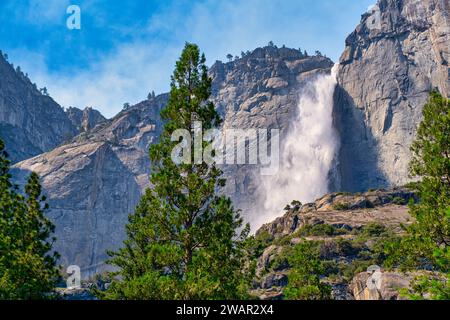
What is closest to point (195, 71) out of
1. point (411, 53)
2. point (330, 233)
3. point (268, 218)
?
point (330, 233)

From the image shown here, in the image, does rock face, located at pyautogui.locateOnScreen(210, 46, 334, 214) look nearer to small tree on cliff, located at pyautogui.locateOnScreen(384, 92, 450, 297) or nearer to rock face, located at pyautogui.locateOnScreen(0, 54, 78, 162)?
rock face, located at pyautogui.locateOnScreen(0, 54, 78, 162)

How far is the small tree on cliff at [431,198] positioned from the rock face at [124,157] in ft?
361

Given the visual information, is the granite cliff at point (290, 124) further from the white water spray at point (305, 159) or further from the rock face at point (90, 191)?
the white water spray at point (305, 159)

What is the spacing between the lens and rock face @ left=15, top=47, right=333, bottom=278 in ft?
412

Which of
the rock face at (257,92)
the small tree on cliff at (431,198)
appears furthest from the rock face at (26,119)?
the small tree on cliff at (431,198)

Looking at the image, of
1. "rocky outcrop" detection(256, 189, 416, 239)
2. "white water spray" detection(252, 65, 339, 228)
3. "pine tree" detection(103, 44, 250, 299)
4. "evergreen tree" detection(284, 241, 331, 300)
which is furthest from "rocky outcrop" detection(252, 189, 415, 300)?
"white water spray" detection(252, 65, 339, 228)

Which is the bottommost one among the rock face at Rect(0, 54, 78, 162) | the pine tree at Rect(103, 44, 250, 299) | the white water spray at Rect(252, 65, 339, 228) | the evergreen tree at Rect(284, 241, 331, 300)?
the evergreen tree at Rect(284, 241, 331, 300)

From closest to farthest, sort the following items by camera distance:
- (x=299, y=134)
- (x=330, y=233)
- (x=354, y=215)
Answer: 1. (x=330, y=233)
2. (x=354, y=215)
3. (x=299, y=134)

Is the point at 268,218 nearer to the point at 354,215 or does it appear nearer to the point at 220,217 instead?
the point at 354,215

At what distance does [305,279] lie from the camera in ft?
95.4

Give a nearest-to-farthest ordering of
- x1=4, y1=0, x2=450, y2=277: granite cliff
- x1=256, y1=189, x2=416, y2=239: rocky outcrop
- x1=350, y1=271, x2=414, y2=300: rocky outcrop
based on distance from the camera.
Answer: x1=350, y1=271, x2=414, y2=300: rocky outcrop
x1=256, y1=189, x2=416, y2=239: rocky outcrop
x1=4, y1=0, x2=450, y2=277: granite cliff

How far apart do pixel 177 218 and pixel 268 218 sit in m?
108

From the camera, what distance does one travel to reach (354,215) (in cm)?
8444

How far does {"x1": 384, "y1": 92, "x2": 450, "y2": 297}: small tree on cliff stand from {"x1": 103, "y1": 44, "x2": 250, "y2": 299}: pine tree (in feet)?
24.5
